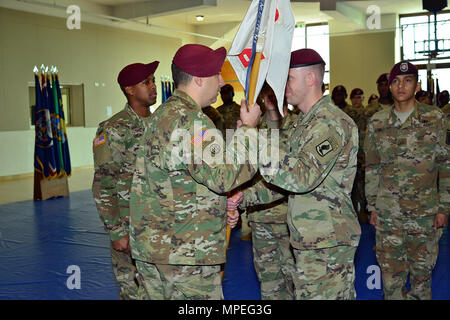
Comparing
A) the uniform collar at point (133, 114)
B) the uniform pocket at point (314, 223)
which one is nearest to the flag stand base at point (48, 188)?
the uniform collar at point (133, 114)

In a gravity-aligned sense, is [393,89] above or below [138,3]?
below

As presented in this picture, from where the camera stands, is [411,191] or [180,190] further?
[411,191]

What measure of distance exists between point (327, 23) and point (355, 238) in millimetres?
15571

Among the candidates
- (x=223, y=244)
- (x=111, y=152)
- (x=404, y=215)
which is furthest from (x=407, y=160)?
(x=111, y=152)

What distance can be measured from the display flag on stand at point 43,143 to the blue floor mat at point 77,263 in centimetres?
155

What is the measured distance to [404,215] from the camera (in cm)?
324

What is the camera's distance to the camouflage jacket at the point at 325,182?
2.07 metres

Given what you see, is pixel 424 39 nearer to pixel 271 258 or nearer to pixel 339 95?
pixel 339 95

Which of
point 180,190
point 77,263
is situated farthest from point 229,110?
point 180,190

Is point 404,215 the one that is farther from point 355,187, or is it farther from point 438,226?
point 355,187

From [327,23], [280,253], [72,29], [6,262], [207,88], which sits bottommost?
[6,262]

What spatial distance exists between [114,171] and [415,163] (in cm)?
202

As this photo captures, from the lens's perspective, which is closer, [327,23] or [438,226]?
[438,226]

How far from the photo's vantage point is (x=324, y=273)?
2150 mm
